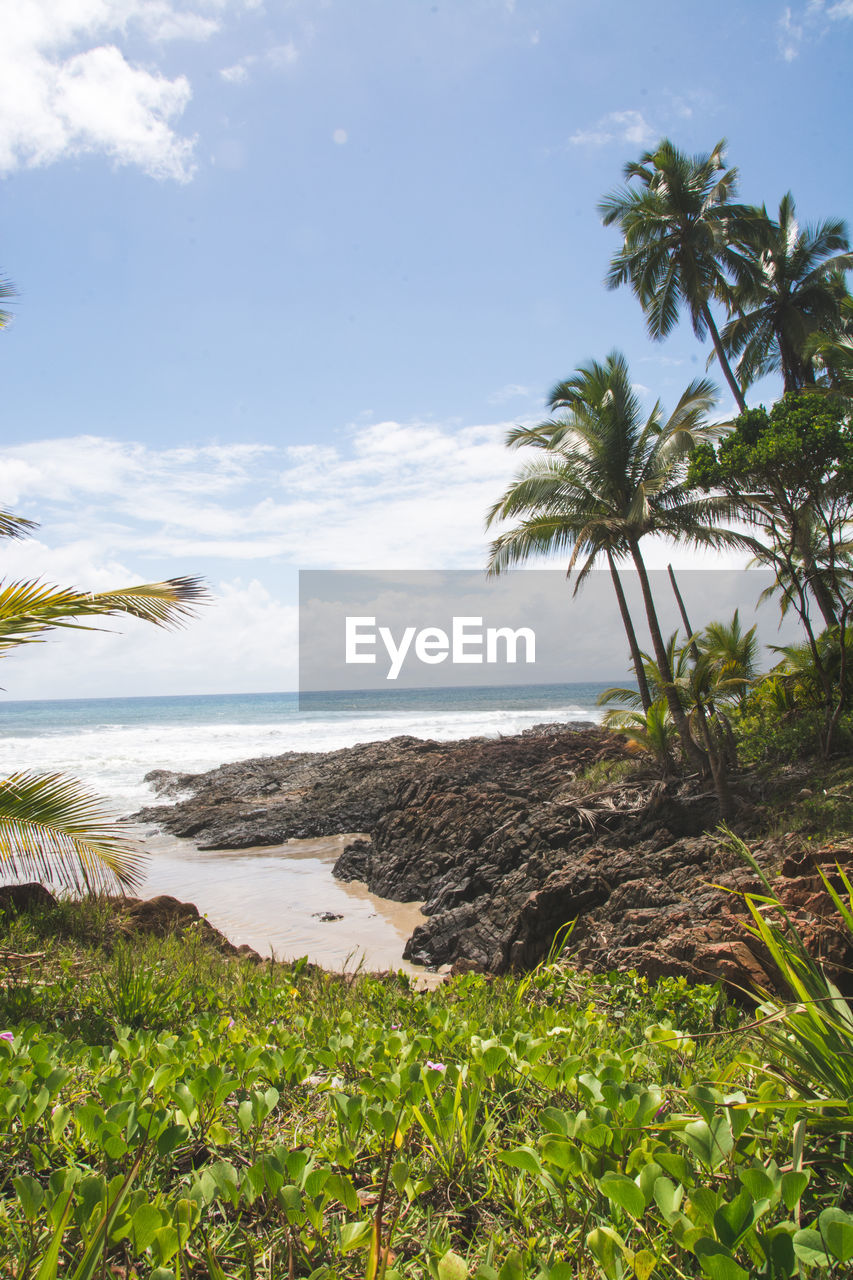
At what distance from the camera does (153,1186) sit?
1.56 metres

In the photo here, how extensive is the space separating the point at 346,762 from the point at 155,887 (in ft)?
40.7

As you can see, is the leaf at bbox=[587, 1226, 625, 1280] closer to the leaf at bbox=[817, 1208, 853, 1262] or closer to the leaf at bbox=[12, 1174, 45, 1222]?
the leaf at bbox=[817, 1208, 853, 1262]

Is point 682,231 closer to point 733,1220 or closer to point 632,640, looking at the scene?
point 632,640

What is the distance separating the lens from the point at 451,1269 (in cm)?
110

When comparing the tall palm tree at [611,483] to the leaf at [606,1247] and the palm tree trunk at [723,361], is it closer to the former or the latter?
the palm tree trunk at [723,361]

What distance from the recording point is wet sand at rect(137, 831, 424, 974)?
8898 millimetres

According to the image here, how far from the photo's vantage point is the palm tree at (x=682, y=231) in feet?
54.4

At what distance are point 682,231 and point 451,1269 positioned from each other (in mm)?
20392

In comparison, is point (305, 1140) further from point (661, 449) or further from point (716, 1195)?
point (661, 449)

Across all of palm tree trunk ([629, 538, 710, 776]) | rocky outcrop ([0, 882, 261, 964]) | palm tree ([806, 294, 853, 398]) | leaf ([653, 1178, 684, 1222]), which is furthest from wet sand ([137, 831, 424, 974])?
palm tree ([806, 294, 853, 398])

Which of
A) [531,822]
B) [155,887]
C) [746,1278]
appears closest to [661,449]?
[531,822]

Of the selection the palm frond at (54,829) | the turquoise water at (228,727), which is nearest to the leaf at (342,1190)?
the palm frond at (54,829)

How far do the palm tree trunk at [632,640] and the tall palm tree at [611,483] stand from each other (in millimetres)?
78

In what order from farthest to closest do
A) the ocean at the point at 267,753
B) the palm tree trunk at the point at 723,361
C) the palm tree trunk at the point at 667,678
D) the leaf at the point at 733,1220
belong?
1. the palm tree trunk at the point at 723,361
2. the palm tree trunk at the point at 667,678
3. the ocean at the point at 267,753
4. the leaf at the point at 733,1220
